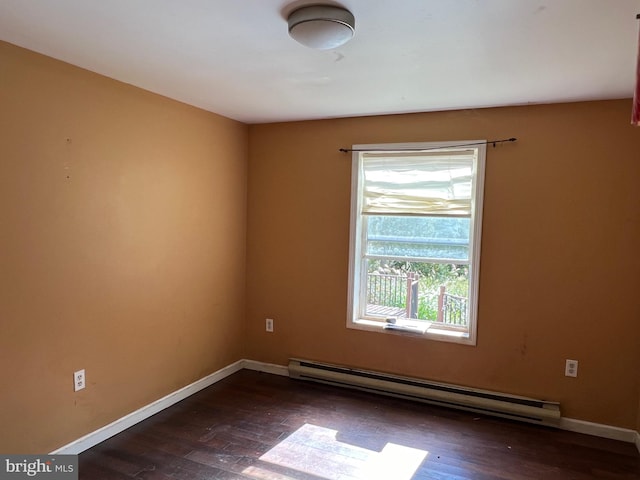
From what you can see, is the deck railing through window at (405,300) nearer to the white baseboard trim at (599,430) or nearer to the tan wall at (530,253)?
the tan wall at (530,253)

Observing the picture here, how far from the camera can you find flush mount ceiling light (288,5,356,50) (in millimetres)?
1686

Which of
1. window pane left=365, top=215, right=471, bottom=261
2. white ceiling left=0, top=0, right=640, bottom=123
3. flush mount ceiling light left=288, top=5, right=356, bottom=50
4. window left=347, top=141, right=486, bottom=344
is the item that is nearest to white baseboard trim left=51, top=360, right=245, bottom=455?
window left=347, top=141, right=486, bottom=344

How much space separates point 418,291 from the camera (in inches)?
138

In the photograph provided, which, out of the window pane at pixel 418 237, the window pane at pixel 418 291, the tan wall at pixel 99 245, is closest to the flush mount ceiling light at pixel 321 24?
the tan wall at pixel 99 245

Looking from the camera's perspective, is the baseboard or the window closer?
the baseboard

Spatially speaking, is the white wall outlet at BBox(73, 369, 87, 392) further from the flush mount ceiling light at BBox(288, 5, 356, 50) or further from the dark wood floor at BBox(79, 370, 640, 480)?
the flush mount ceiling light at BBox(288, 5, 356, 50)

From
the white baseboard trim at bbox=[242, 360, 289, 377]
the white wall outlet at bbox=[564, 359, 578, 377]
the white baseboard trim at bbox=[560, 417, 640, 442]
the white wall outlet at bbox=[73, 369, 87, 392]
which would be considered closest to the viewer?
the white wall outlet at bbox=[73, 369, 87, 392]

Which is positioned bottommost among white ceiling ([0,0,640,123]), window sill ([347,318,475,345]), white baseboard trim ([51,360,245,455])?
white baseboard trim ([51,360,245,455])

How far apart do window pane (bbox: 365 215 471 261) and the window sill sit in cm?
56

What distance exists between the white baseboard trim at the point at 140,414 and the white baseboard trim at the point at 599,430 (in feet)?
8.90

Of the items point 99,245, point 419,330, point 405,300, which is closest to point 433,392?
point 419,330

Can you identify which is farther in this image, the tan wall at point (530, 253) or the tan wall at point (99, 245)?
the tan wall at point (530, 253)

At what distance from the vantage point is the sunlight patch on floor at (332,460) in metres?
2.41

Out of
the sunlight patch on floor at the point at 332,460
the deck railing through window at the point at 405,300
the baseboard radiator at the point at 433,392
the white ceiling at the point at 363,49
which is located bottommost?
the sunlight patch on floor at the point at 332,460
